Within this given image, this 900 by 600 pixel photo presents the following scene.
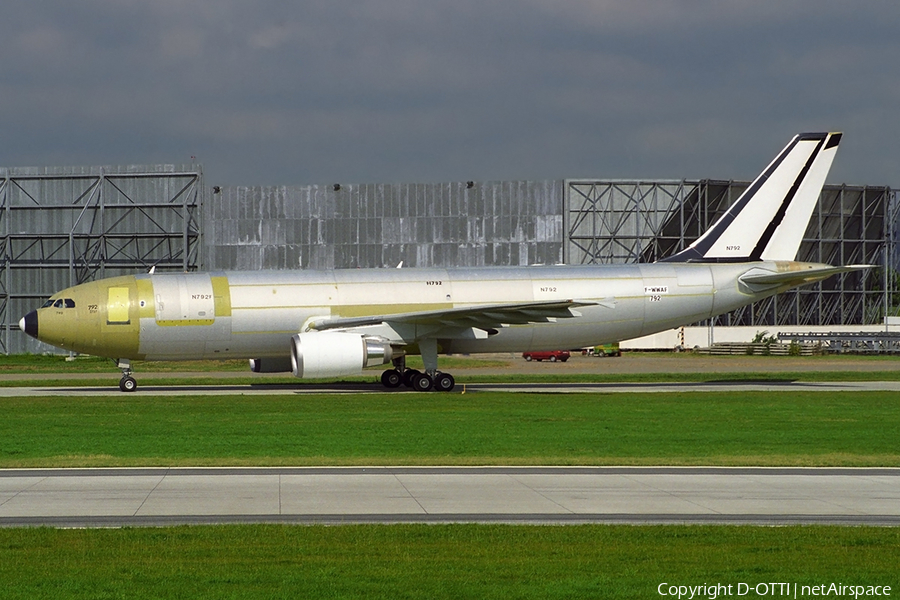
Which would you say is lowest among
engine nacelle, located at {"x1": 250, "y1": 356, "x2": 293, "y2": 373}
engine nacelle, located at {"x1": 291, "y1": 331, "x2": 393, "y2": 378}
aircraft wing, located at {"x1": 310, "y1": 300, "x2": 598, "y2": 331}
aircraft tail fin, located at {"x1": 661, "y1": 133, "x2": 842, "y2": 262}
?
engine nacelle, located at {"x1": 250, "y1": 356, "x2": 293, "y2": 373}

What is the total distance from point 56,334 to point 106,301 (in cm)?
206

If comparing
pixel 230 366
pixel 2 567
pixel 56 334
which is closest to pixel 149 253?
pixel 230 366

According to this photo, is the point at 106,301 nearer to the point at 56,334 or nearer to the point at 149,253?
the point at 56,334

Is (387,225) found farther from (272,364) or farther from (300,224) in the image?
(272,364)

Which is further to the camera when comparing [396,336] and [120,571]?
[396,336]

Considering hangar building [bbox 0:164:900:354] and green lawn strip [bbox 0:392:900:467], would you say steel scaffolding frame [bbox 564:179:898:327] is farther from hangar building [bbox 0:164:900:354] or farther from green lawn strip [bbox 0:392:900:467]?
green lawn strip [bbox 0:392:900:467]

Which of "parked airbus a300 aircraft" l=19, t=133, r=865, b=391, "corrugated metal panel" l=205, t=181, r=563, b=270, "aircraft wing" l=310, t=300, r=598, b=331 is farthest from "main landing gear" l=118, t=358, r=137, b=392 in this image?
"corrugated metal panel" l=205, t=181, r=563, b=270

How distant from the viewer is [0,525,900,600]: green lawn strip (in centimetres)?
938

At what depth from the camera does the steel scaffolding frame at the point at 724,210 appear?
75.8 metres

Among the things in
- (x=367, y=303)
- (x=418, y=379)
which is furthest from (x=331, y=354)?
(x=418, y=379)

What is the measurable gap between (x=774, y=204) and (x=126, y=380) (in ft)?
82.9

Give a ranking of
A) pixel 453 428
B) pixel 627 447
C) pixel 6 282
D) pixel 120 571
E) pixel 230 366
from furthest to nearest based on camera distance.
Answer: pixel 6 282 < pixel 230 366 < pixel 453 428 < pixel 627 447 < pixel 120 571

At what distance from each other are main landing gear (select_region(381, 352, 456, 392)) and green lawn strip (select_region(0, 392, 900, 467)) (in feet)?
8.66

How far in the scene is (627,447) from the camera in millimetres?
20453
